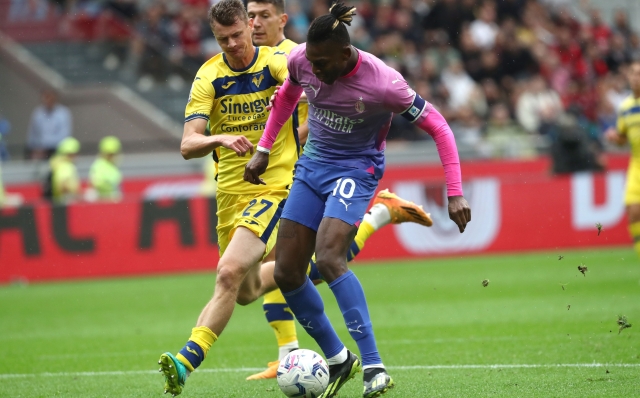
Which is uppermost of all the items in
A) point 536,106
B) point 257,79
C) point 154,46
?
point 154,46

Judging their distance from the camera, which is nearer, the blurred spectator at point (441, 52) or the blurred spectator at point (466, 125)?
the blurred spectator at point (466, 125)

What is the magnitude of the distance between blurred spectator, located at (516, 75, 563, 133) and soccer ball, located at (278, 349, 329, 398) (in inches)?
621

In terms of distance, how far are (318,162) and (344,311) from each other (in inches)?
39.5

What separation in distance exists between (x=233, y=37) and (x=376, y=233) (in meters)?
10.0

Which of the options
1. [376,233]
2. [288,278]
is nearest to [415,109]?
[288,278]

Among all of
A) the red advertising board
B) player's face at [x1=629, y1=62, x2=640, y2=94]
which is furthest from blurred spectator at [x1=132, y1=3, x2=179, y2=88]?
player's face at [x1=629, y1=62, x2=640, y2=94]

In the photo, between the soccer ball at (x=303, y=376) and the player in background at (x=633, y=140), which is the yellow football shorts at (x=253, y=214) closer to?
the soccer ball at (x=303, y=376)

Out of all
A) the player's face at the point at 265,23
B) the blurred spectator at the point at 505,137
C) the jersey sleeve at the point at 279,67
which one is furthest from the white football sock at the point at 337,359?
the blurred spectator at the point at 505,137

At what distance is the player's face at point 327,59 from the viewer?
578 centimetres

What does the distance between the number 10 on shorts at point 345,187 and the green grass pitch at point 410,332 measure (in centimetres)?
131

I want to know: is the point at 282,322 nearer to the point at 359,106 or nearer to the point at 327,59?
the point at 359,106

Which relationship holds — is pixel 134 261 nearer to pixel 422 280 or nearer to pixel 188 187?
pixel 188 187

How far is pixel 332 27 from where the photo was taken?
5746 mm

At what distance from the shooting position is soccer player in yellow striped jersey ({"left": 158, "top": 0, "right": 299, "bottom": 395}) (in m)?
6.30
